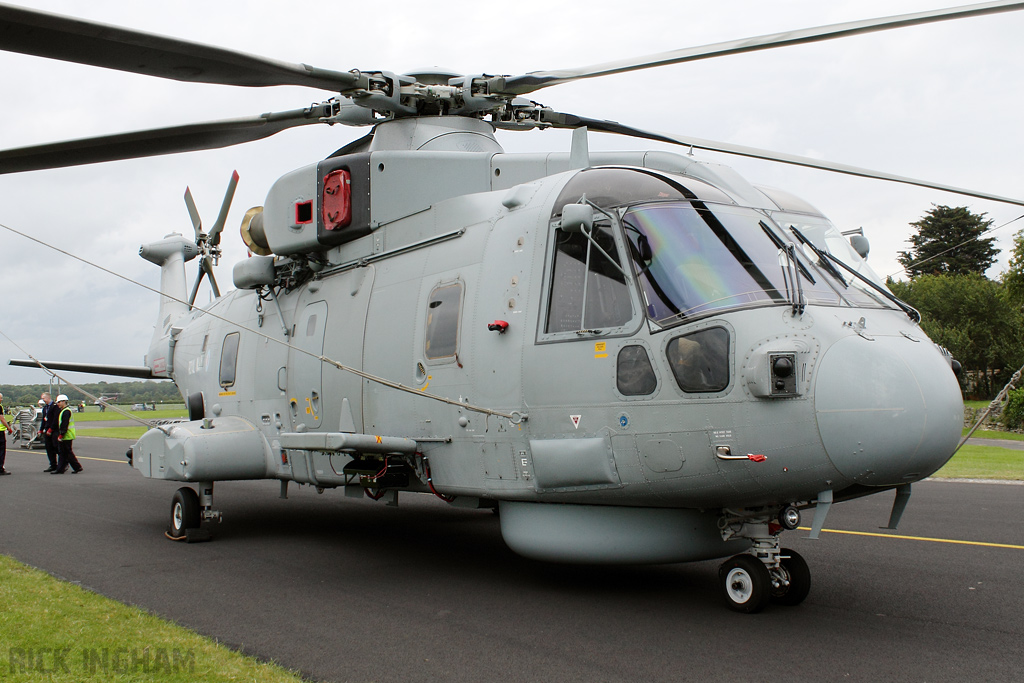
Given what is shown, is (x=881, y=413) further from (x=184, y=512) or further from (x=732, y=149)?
(x=184, y=512)

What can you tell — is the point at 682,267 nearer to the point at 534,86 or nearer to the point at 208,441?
the point at 534,86

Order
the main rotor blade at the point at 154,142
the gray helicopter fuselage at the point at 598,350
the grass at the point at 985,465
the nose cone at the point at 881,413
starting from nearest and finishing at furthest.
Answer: the nose cone at the point at 881,413, the gray helicopter fuselage at the point at 598,350, the main rotor blade at the point at 154,142, the grass at the point at 985,465

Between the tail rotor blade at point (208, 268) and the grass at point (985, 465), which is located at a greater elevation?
the tail rotor blade at point (208, 268)

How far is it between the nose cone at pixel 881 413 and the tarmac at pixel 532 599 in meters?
1.15

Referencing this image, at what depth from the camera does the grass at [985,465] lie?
1511cm

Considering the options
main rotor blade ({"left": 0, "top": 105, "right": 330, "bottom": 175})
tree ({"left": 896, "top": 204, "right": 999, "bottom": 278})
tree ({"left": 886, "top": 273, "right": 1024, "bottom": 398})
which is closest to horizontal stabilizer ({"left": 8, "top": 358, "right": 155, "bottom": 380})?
main rotor blade ({"left": 0, "top": 105, "right": 330, "bottom": 175})

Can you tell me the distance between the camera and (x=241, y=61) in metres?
6.11

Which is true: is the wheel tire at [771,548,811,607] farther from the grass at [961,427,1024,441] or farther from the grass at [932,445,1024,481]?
the grass at [961,427,1024,441]

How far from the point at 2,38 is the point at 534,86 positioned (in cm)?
402

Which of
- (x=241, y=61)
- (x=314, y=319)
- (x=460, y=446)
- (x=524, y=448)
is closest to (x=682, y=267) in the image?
(x=524, y=448)

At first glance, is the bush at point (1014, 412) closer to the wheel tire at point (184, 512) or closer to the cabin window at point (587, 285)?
the cabin window at point (587, 285)

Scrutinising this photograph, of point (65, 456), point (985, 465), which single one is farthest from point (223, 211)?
point (985, 465)

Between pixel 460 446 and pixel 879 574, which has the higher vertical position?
pixel 460 446

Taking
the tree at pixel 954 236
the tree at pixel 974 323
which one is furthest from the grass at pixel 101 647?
the tree at pixel 954 236
